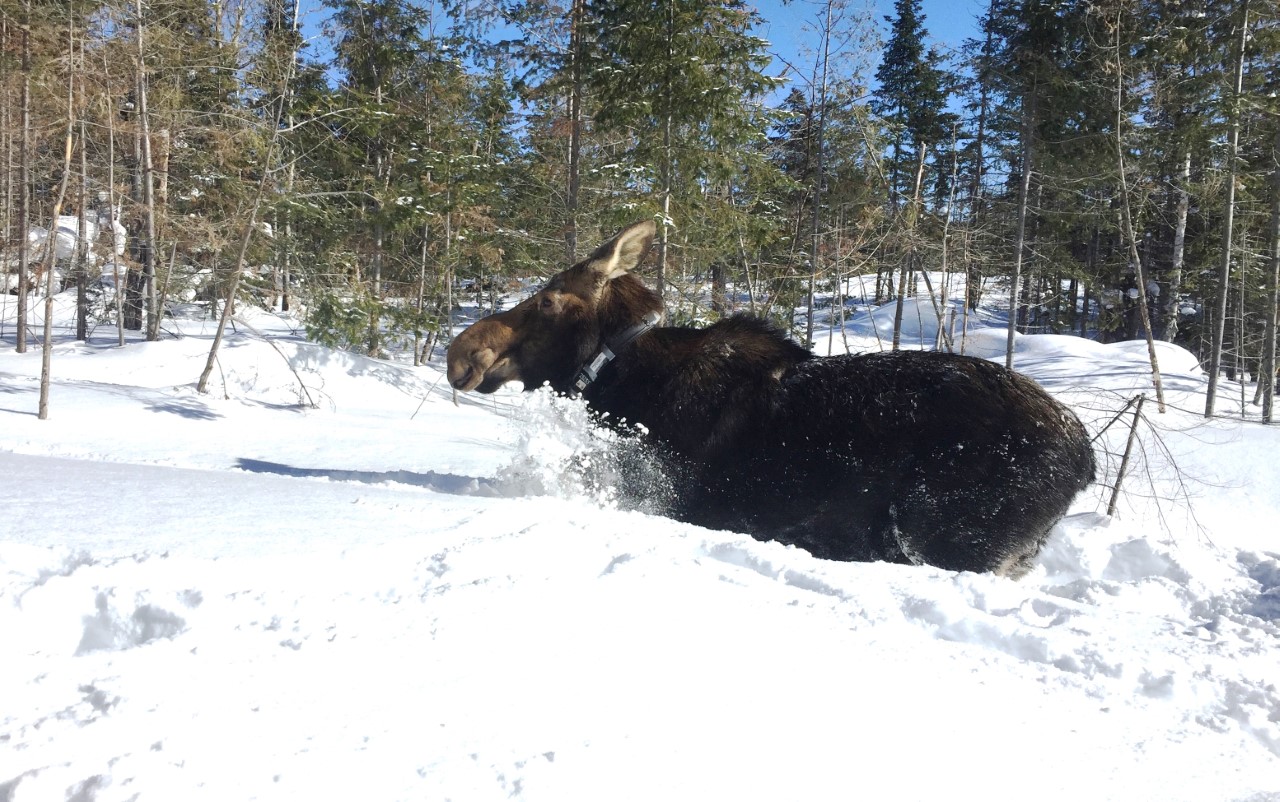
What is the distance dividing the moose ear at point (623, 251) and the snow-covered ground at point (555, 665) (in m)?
1.96

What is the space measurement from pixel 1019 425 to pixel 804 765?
3.01 m

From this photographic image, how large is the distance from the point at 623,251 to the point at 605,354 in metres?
0.74

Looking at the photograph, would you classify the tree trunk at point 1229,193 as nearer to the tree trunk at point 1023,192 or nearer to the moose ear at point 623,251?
the tree trunk at point 1023,192

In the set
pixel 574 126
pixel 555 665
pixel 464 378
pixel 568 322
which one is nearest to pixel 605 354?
pixel 568 322

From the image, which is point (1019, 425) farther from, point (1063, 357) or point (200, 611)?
point (1063, 357)

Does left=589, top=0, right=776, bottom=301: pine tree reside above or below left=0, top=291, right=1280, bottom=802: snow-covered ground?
above

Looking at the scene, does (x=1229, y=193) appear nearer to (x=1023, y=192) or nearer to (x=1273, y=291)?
(x=1273, y=291)

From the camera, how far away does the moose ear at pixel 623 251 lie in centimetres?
511

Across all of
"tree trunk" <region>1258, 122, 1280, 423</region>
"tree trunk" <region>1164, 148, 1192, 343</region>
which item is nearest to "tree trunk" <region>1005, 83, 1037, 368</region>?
"tree trunk" <region>1164, 148, 1192, 343</region>

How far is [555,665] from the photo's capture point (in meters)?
1.98

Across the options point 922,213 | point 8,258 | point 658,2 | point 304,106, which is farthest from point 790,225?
point 8,258

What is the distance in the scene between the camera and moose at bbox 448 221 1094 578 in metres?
4.04

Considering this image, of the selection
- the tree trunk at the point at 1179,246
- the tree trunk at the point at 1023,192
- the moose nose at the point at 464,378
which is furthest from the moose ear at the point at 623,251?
the tree trunk at the point at 1179,246

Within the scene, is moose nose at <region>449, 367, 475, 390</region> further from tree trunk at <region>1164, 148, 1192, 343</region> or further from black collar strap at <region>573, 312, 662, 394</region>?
tree trunk at <region>1164, 148, 1192, 343</region>
